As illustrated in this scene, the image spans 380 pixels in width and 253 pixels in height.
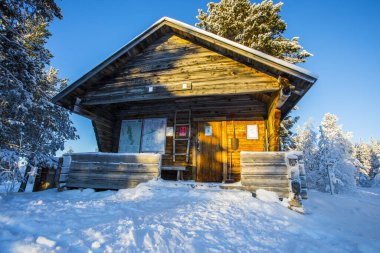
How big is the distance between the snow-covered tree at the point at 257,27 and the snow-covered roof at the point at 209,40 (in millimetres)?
7492

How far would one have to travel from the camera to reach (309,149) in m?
28.0

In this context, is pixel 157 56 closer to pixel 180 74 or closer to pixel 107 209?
pixel 180 74

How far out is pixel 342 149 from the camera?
2548 cm

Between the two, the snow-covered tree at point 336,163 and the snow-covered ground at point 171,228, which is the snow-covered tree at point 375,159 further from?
the snow-covered ground at point 171,228

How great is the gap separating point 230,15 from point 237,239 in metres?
16.0

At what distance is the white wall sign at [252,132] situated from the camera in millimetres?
8313

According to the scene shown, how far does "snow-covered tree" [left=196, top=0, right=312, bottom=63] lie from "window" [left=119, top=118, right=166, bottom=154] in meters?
8.98

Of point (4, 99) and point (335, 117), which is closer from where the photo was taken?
point (4, 99)

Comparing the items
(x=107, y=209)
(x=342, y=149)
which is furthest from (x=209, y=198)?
(x=342, y=149)

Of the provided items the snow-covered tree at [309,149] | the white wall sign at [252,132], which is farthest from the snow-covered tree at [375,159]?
the white wall sign at [252,132]

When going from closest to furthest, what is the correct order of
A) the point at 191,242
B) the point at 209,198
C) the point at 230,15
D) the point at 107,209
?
the point at 191,242, the point at 107,209, the point at 209,198, the point at 230,15

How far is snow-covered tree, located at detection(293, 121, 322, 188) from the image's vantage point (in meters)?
25.5

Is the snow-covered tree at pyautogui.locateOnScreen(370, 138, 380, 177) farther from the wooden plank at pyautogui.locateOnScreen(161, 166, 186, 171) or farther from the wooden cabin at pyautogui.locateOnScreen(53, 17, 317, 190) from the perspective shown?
the wooden plank at pyautogui.locateOnScreen(161, 166, 186, 171)

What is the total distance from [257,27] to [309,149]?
68.6ft
